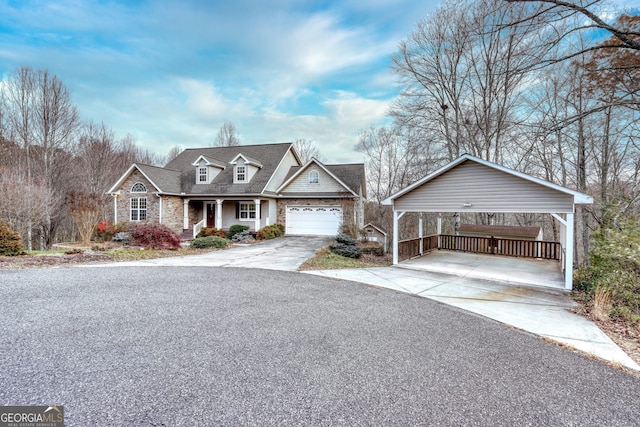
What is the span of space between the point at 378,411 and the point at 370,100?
2003 centimetres

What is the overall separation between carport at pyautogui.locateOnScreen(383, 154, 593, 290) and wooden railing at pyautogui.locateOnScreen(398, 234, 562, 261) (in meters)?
0.04

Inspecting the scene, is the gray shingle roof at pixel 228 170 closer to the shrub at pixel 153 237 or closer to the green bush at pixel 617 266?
the shrub at pixel 153 237

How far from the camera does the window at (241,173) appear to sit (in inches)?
781

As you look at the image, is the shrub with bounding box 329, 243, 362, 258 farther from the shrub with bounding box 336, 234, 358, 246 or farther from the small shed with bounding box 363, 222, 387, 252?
the small shed with bounding box 363, 222, 387, 252

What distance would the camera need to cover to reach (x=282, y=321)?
482 centimetres

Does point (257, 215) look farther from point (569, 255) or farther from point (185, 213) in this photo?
point (569, 255)

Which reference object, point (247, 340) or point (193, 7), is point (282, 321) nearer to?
point (247, 340)

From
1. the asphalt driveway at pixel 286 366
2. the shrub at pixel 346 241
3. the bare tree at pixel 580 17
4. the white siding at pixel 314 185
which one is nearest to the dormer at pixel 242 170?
the white siding at pixel 314 185

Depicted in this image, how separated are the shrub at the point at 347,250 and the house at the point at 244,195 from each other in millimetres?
5571

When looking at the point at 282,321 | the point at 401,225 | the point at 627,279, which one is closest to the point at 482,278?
the point at 627,279

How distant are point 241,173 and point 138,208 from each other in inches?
269

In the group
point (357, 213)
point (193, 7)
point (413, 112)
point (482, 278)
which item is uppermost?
point (193, 7)

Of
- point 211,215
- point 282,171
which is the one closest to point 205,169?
point 211,215

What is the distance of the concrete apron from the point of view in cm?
442
